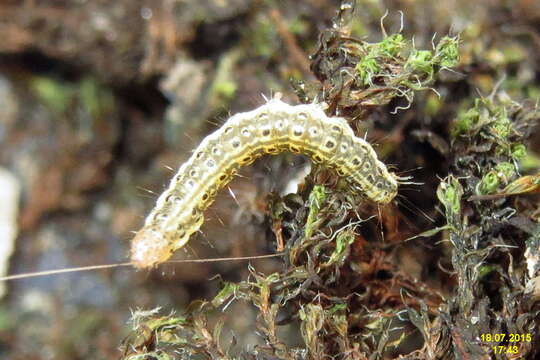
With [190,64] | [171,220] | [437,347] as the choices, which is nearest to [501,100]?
[437,347]

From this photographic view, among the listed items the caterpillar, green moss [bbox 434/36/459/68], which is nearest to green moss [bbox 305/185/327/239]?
the caterpillar

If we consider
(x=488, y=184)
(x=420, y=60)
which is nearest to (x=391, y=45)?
(x=420, y=60)

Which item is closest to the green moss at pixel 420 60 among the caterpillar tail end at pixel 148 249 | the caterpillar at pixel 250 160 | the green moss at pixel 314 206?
the caterpillar at pixel 250 160

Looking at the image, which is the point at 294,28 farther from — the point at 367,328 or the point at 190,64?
the point at 367,328

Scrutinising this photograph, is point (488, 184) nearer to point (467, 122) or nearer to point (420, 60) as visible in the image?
point (467, 122)

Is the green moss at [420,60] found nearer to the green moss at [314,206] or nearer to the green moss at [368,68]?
the green moss at [368,68]
